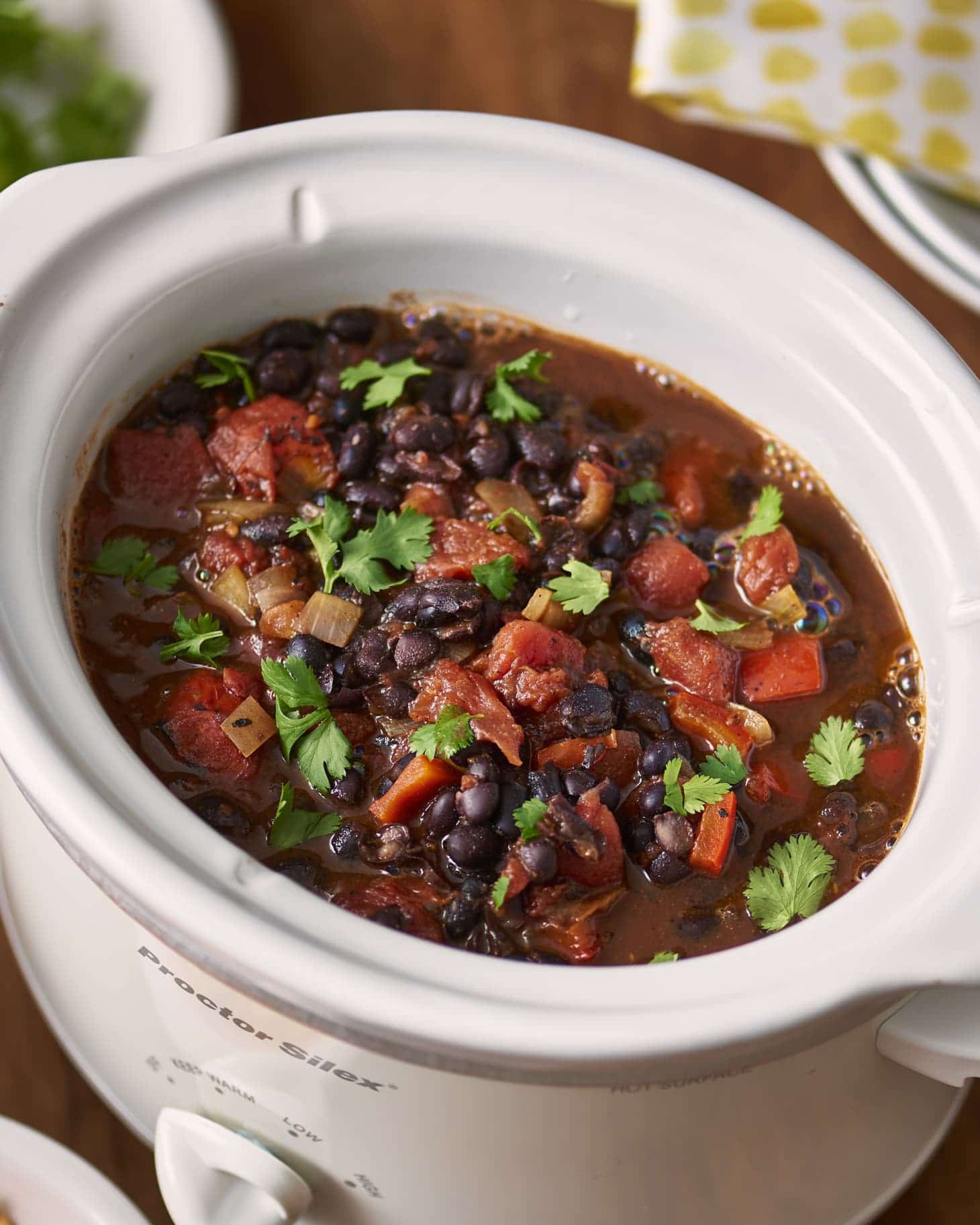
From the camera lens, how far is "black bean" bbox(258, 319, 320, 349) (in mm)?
2221

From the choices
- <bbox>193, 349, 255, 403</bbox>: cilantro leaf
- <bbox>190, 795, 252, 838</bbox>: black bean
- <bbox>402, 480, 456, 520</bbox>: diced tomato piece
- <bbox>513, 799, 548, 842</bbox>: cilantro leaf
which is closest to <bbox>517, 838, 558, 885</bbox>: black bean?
<bbox>513, 799, 548, 842</bbox>: cilantro leaf

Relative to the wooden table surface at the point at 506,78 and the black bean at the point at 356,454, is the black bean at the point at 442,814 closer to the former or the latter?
the black bean at the point at 356,454

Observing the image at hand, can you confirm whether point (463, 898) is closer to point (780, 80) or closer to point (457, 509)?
point (457, 509)

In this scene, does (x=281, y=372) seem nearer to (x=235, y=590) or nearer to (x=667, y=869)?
(x=235, y=590)

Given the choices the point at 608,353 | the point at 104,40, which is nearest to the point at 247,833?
the point at 608,353

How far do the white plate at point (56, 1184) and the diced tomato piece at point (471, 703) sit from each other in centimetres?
90

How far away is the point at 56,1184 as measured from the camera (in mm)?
2119

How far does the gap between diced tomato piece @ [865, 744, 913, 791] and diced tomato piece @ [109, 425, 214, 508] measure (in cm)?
106

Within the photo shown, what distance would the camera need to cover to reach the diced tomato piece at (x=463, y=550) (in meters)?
2.02

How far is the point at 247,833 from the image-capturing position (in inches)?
71.3

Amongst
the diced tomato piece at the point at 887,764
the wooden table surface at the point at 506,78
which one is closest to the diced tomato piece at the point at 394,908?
the diced tomato piece at the point at 887,764

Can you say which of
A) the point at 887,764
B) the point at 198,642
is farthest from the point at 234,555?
the point at 887,764

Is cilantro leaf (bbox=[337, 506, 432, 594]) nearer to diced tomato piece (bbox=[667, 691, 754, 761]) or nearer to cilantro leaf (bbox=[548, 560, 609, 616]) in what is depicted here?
cilantro leaf (bbox=[548, 560, 609, 616])

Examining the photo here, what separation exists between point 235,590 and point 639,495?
630 millimetres
